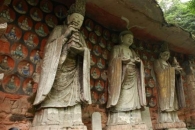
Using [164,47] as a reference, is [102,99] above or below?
below

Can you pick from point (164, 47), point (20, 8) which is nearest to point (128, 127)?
point (164, 47)

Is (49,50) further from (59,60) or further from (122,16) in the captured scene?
(122,16)

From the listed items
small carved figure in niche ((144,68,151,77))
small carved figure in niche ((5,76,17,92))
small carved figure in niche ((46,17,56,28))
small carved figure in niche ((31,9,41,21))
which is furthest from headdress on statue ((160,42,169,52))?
small carved figure in niche ((5,76,17,92))

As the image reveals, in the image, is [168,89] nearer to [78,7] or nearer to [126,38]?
[126,38]

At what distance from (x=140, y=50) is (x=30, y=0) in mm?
3611

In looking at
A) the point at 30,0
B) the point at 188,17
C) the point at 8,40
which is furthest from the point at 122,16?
the point at 188,17

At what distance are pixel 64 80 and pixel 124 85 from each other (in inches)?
67.4

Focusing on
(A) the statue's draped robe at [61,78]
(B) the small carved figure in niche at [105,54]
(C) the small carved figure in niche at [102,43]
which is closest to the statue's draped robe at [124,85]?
(B) the small carved figure in niche at [105,54]

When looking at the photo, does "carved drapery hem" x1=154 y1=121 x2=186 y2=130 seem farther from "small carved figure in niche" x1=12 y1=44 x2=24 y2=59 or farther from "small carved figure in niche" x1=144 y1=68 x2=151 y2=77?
"small carved figure in niche" x1=12 y1=44 x2=24 y2=59

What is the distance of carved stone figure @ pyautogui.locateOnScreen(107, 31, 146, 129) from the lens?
15.7ft

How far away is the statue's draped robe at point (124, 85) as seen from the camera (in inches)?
190

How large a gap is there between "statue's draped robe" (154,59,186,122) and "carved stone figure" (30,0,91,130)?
2992 mm

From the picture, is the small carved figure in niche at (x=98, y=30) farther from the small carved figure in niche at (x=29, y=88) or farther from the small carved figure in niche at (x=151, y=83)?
the small carved figure in niche at (x=29, y=88)

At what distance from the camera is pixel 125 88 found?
16.5 feet
